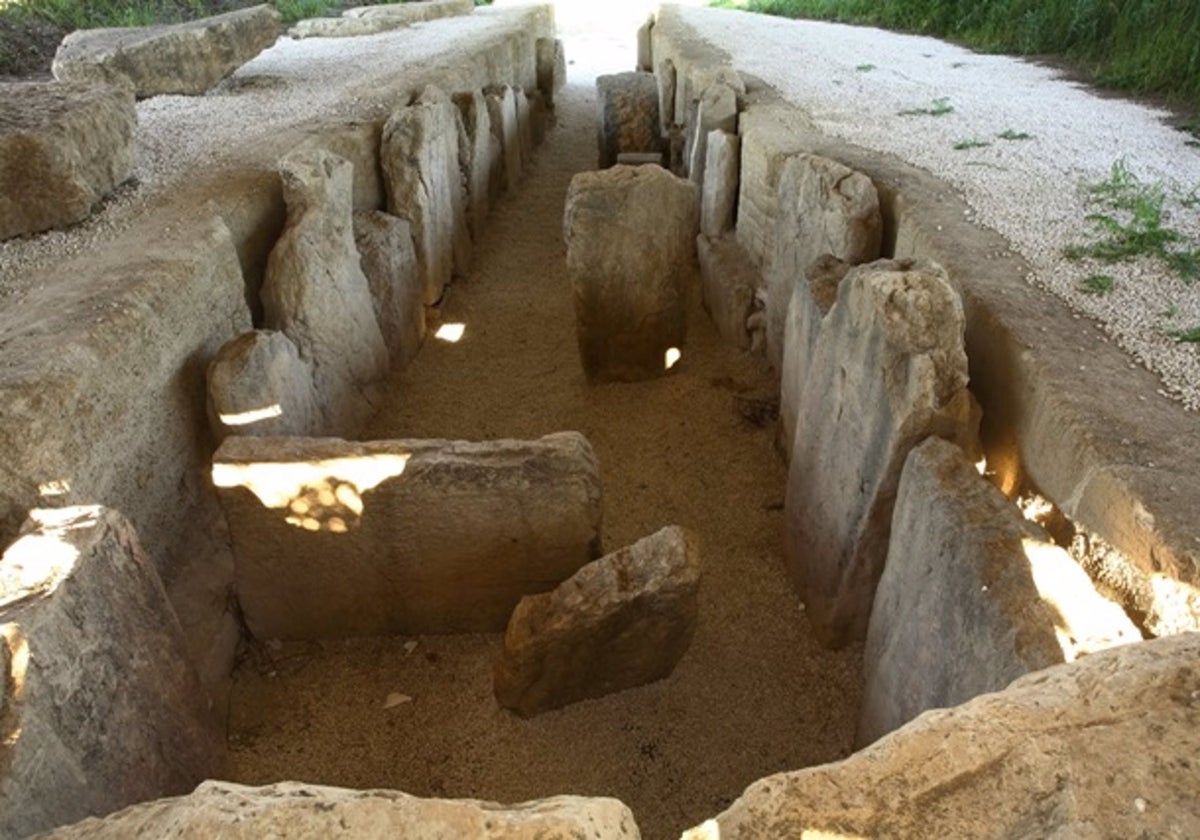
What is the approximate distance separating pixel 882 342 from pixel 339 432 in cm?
237

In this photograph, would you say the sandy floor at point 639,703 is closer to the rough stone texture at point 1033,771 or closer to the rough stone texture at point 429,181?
the rough stone texture at point 1033,771

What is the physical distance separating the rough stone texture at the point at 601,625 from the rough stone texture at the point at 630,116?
5550mm

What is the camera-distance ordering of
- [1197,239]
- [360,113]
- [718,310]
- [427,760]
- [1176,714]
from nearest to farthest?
[1176,714]
[427,760]
[1197,239]
[718,310]
[360,113]

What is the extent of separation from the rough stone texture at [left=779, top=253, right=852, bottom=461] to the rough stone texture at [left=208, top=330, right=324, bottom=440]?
1.89 m

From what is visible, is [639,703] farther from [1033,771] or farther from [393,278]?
[393,278]

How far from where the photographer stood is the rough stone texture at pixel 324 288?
3727mm

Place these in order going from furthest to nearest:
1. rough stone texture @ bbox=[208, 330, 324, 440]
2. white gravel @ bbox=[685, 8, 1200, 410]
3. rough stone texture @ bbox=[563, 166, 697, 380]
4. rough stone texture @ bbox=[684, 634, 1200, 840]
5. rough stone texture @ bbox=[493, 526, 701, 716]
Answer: rough stone texture @ bbox=[563, 166, 697, 380], rough stone texture @ bbox=[208, 330, 324, 440], white gravel @ bbox=[685, 8, 1200, 410], rough stone texture @ bbox=[493, 526, 701, 716], rough stone texture @ bbox=[684, 634, 1200, 840]

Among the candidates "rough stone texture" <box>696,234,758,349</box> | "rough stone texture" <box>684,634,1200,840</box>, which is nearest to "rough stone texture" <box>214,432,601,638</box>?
"rough stone texture" <box>684,634,1200,840</box>

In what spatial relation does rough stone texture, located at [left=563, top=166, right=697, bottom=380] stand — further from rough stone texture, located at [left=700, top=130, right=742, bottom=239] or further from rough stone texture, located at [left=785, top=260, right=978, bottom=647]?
rough stone texture, located at [left=785, top=260, right=978, bottom=647]

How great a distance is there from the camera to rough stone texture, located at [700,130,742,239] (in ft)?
17.3

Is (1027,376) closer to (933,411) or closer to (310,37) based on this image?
(933,411)

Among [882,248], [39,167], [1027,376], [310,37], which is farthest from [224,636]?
[310,37]

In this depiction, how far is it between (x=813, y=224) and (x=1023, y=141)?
65.6 inches

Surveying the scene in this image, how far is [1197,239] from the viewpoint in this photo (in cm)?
340
